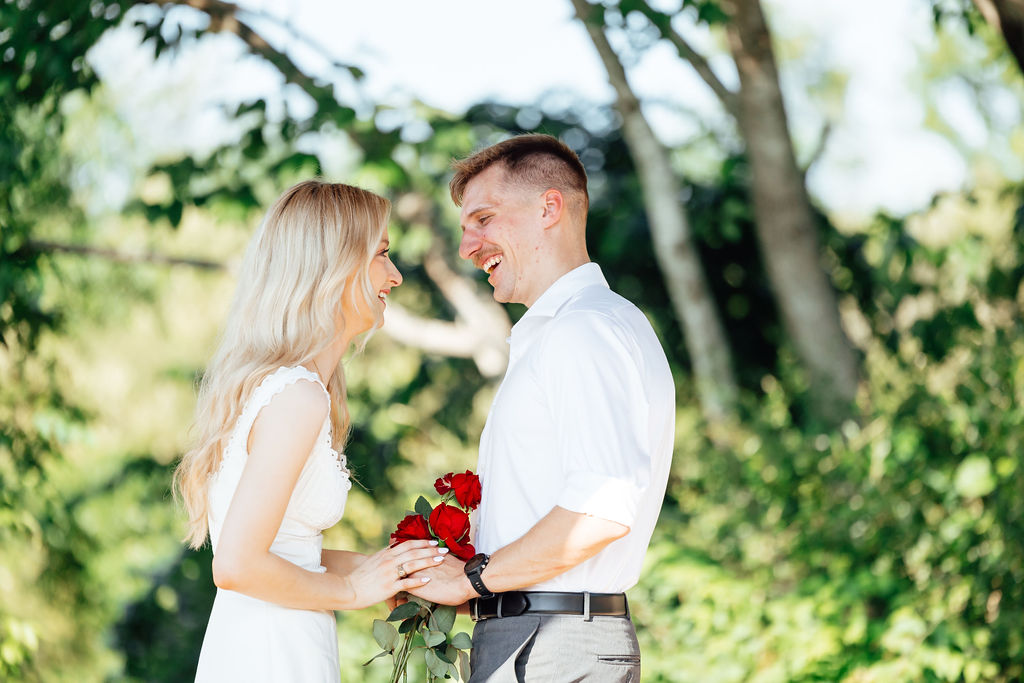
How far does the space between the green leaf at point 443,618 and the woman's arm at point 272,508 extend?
12cm

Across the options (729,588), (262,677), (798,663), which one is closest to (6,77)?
(262,677)

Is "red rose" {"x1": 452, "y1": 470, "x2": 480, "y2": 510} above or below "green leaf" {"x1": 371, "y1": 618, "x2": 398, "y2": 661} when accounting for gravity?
above

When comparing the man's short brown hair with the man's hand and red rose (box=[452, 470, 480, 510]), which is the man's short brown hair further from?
the man's hand

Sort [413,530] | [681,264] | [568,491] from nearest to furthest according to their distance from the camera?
1. [568,491]
2. [413,530]
3. [681,264]

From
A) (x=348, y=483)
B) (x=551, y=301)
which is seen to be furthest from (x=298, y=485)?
(x=551, y=301)

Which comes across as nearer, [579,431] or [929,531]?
[579,431]

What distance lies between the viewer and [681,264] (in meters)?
6.60

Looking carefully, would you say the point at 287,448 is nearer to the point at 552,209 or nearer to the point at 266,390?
the point at 266,390

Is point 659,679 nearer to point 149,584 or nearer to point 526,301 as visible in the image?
point 526,301

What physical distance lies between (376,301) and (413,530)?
59 cm

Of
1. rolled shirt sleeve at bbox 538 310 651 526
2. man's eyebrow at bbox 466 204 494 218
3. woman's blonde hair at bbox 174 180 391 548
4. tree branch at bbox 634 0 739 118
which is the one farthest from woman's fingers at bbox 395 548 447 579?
tree branch at bbox 634 0 739 118

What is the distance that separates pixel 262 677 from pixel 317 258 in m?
0.99

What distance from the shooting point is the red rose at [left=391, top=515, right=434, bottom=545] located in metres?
2.61

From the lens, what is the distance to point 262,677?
7.98 feet
